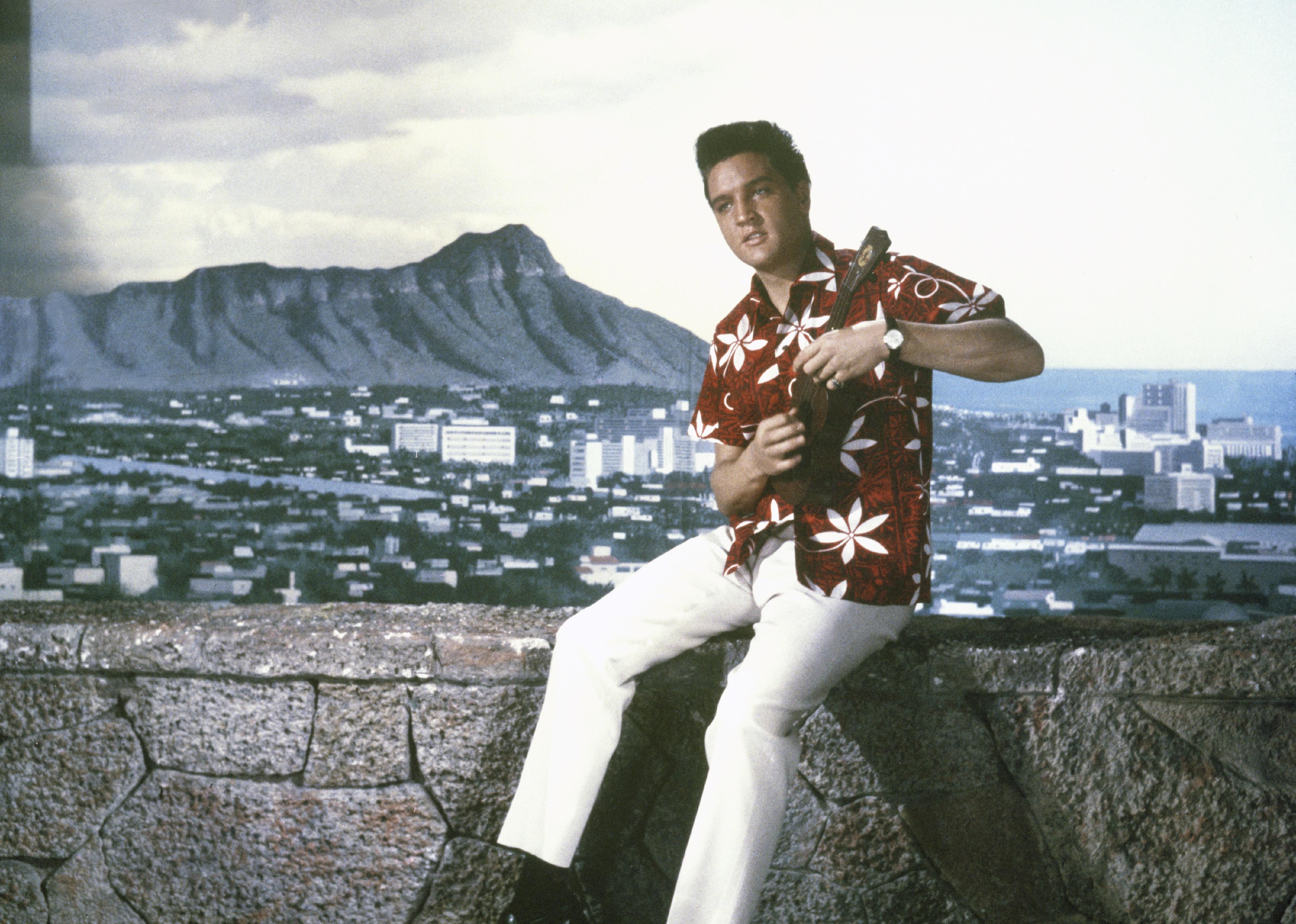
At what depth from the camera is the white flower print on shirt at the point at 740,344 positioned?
1798 millimetres

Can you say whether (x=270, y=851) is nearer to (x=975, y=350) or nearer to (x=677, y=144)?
(x=975, y=350)

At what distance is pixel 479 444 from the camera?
7.66 feet

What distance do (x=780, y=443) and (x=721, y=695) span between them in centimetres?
52

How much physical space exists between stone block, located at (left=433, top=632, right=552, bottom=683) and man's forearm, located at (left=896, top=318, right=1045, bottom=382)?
0.88m

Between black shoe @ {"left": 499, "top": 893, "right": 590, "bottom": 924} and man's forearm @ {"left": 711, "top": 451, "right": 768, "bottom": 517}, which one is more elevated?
man's forearm @ {"left": 711, "top": 451, "right": 768, "bottom": 517}

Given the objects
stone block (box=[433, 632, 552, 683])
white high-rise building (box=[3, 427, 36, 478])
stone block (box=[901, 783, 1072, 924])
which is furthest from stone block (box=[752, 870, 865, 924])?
white high-rise building (box=[3, 427, 36, 478])

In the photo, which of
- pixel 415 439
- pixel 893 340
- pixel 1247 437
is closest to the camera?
pixel 893 340

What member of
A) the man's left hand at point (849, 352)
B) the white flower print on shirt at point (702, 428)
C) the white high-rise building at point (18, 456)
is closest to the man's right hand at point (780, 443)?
the man's left hand at point (849, 352)

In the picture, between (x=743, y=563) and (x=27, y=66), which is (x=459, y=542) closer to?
(x=743, y=563)

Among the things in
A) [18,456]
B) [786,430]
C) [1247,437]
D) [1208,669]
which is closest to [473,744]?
[786,430]

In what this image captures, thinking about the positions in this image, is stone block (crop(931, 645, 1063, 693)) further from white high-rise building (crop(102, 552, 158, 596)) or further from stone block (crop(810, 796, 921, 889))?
white high-rise building (crop(102, 552, 158, 596))

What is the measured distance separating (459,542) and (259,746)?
64 centimetres

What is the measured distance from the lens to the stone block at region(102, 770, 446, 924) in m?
1.86

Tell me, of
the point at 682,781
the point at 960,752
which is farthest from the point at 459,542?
the point at 960,752
